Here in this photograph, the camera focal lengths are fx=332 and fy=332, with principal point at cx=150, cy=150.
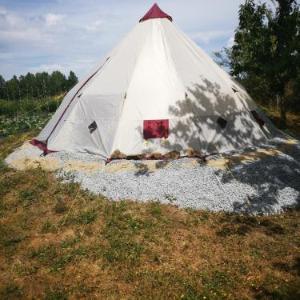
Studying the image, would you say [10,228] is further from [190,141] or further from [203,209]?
[190,141]

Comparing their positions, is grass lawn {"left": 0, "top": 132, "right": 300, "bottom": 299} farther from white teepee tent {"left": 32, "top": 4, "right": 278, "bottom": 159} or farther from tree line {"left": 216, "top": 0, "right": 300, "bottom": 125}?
tree line {"left": 216, "top": 0, "right": 300, "bottom": 125}

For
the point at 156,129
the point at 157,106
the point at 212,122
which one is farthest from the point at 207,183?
the point at 157,106

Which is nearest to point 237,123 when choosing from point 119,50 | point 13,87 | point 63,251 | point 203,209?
point 203,209

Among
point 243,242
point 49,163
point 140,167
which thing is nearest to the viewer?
point 243,242

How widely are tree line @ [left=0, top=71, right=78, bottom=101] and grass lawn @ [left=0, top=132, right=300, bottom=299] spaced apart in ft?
350

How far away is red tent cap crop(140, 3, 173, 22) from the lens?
19.7 meters

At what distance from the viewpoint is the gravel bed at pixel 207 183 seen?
12.6 metres

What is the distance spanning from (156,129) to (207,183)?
4197 millimetres

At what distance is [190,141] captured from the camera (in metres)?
16.3

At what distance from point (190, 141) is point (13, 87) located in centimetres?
11212

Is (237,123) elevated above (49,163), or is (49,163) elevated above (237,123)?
(237,123)

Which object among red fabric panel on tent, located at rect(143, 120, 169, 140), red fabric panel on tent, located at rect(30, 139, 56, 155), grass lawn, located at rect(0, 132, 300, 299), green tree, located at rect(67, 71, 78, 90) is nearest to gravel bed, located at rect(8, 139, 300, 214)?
grass lawn, located at rect(0, 132, 300, 299)

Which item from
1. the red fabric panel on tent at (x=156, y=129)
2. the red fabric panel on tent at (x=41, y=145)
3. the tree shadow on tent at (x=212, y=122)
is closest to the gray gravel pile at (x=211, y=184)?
the red fabric panel on tent at (x=156, y=129)

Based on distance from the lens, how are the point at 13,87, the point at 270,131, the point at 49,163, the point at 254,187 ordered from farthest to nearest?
the point at 13,87 → the point at 270,131 → the point at 49,163 → the point at 254,187
